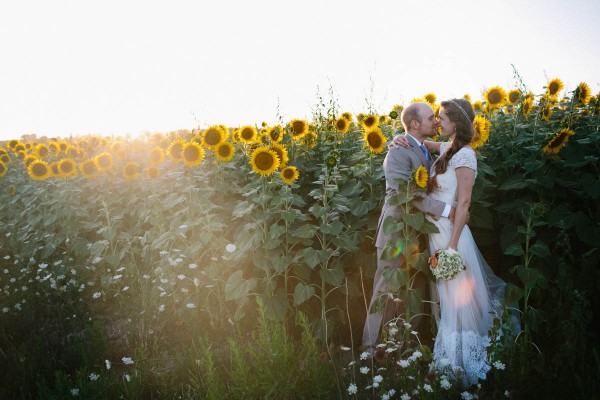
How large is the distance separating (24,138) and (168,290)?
38.8 ft

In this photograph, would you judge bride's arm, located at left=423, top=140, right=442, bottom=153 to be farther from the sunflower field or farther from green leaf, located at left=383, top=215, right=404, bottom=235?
green leaf, located at left=383, top=215, right=404, bottom=235

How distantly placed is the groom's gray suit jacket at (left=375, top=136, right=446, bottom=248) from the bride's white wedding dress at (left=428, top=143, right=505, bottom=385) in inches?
4.1

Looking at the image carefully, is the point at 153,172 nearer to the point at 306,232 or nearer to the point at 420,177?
the point at 306,232

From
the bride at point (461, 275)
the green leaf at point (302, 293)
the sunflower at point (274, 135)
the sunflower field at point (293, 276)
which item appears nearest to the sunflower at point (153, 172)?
the sunflower field at point (293, 276)

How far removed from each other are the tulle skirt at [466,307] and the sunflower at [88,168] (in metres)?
4.81

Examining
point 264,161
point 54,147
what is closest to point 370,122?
point 264,161

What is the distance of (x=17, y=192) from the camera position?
26.8 ft

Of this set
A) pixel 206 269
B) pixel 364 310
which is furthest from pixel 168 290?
pixel 364 310

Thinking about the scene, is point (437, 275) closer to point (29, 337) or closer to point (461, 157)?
point (461, 157)

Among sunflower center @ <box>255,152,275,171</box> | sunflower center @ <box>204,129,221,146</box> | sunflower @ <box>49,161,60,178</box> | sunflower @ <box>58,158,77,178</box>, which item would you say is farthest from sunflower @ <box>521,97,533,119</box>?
sunflower @ <box>49,161,60,178</box>

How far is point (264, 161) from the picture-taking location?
3.95m

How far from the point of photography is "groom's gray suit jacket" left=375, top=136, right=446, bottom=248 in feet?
11.8

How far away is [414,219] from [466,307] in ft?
2.46

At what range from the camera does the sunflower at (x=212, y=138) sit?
15.1 feet
